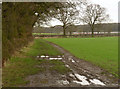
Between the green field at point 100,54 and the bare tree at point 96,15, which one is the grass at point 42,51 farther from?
the bare tree at point 96,15

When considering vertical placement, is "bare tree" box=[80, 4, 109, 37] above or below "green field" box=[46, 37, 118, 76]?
above

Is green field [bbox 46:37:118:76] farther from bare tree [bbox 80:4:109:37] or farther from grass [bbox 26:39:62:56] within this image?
bare tree [bbox 80:4:109:37]

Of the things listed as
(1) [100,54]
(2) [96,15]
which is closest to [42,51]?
(1) [100,54]

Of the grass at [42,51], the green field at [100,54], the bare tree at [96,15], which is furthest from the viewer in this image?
the bare tree at [96,15]

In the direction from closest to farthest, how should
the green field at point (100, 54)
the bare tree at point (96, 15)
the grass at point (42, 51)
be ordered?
the green field at point (100, 54) → the grass at point (42, 51) → the bare tree at point (96, 15)

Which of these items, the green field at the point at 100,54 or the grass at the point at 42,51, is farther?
the grass at the point at 42,51

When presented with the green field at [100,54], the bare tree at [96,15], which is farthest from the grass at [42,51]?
the bare tree at [96,15]

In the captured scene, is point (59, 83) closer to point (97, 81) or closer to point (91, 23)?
point (97, 81)

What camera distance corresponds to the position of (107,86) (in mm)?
6117

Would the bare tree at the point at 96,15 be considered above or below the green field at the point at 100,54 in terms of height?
above

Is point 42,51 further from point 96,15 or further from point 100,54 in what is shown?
point 96,15

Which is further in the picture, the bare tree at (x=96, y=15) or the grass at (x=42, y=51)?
the bare tree at (x=96, y=15)

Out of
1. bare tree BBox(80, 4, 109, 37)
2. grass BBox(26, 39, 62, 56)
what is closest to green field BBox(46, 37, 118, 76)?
grass BBox(26, 39, 62, 56)

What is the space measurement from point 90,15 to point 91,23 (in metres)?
3.35
